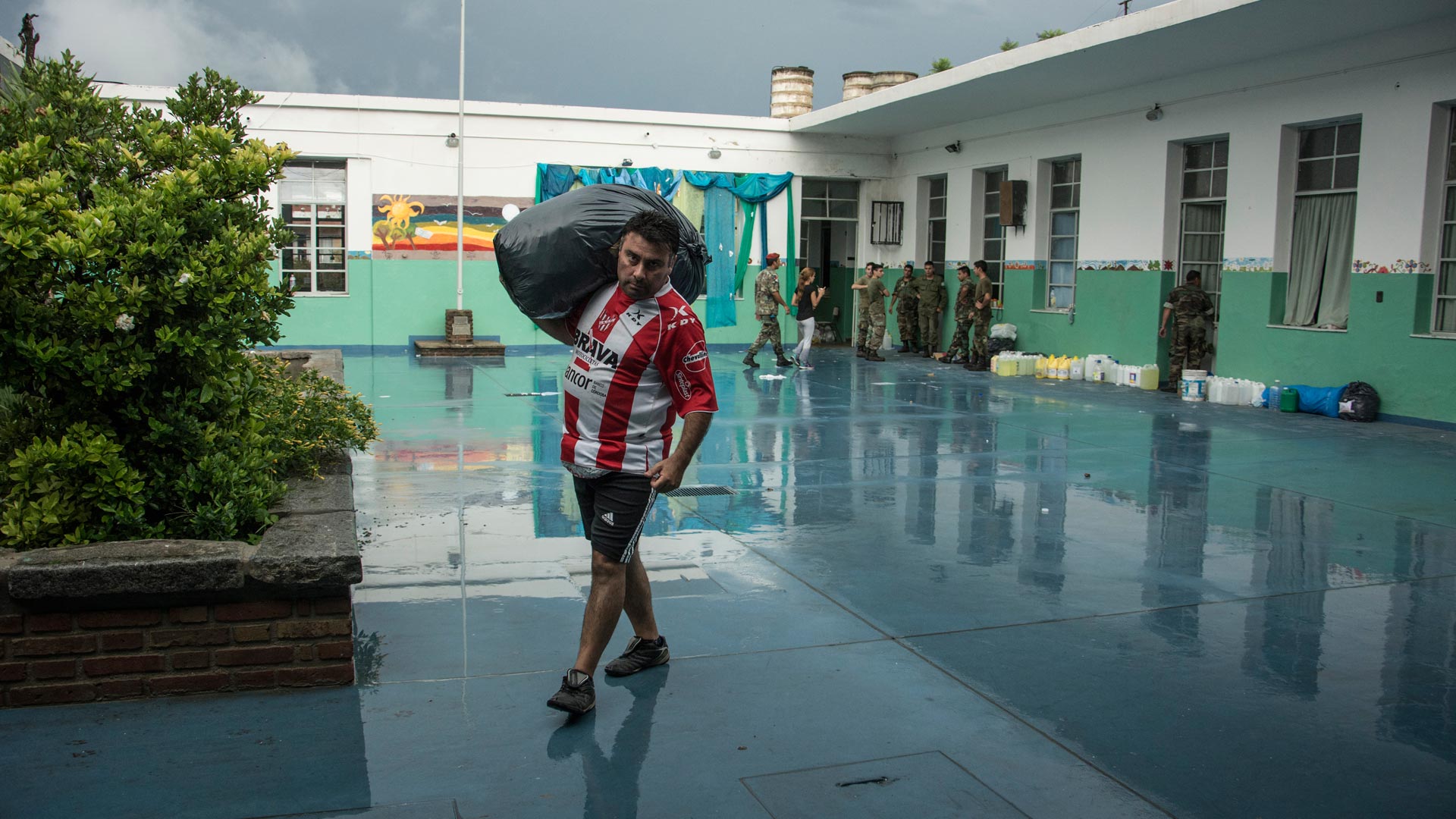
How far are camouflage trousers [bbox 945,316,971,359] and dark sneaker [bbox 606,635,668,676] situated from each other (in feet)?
48.0

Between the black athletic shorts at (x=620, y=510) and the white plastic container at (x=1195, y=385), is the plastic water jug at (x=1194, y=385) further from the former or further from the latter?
the black athletic shorts at (x=620, y=510)

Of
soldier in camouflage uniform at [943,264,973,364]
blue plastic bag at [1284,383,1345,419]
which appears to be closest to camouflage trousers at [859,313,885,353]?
soldier in camouflage uniform at [943,264,973,364]

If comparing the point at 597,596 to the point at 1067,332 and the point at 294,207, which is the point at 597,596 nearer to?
the point at 1067,332

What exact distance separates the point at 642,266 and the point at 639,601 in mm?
1277

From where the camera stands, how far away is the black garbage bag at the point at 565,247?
13.1 ft

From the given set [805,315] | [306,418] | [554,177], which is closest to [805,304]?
[805,315]

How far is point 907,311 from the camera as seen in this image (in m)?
21.0

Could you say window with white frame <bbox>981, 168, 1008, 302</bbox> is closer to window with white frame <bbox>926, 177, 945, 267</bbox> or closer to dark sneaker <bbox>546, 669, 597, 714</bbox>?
window with white frame <bbox>926, 177, 945, 267</bbox>

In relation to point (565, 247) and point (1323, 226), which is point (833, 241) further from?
point (565, 247)

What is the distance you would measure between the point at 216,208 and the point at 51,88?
0.99m

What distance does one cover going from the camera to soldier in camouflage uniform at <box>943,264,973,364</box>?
1839 centimetres

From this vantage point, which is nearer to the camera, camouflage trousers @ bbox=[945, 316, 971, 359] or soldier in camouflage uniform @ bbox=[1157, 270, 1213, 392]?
soldier in camouflage uniform @ bbox=[1157, 270, 1213, 392]

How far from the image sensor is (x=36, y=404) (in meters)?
4.21

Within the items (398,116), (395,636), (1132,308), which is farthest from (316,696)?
(398,116)
